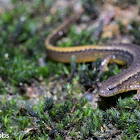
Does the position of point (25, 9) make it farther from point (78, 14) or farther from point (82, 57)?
point (82, 57)

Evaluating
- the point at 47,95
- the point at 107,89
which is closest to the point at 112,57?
the point at 107,89

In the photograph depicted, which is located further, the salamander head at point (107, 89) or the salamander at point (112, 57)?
the salamander at point (112, 57)

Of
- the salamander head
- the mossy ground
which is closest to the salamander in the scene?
the salamander head

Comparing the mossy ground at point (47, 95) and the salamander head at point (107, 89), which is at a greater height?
the salamander head at point (107, 89)

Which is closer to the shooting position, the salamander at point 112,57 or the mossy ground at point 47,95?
the mossy ground at point 47,95

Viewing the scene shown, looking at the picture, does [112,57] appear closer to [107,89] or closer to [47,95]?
[107,89]

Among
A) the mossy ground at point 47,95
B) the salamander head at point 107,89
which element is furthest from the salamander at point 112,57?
the mossy ground at point 47,95

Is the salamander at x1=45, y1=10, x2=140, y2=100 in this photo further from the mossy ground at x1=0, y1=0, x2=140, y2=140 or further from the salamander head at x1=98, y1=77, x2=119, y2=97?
the mossy ground at x1=0, y1=0, x2=140, y2=140

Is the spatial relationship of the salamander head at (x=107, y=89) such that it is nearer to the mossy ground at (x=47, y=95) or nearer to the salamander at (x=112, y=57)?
the salamander at (x=112, y=57)
